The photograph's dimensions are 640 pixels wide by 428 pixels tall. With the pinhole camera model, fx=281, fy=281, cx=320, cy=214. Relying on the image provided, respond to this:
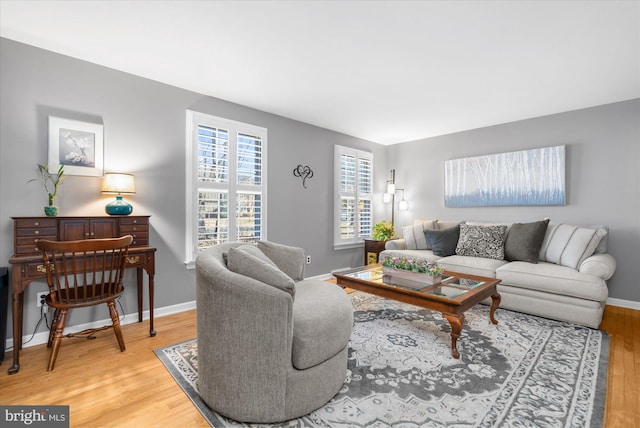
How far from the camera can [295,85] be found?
304cm

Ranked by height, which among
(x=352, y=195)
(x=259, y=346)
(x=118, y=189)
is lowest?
(x=259, y=346)

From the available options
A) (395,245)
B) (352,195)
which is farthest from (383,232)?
(352,195)

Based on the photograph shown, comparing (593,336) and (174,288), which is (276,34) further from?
(593,336)

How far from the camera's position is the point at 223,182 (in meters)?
3.40

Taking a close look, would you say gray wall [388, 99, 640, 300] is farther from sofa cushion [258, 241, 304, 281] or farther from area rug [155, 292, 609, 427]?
sofa cushion [258, 241, 304, 281]

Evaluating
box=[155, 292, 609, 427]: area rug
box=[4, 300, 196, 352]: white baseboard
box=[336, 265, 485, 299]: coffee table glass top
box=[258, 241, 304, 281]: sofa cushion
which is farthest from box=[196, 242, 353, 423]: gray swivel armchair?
box=[4, 300, 196, 352]: white baseboard

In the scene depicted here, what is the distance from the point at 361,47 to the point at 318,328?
2.20m

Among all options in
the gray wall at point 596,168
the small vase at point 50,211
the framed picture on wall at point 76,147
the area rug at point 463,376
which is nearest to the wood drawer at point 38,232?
the small vase at point 50,211

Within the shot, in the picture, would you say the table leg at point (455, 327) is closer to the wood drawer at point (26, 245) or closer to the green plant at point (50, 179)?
the wood drawer at point (26, 245)

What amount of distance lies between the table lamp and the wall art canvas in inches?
177

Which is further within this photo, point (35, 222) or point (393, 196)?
point (393, 196)

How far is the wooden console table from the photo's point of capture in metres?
1.98

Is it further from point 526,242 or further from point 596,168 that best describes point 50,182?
point 596,168

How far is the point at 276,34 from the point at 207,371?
2372mm
